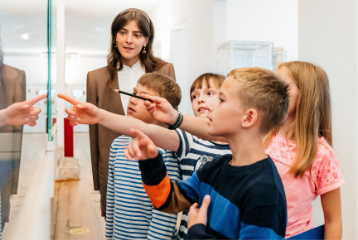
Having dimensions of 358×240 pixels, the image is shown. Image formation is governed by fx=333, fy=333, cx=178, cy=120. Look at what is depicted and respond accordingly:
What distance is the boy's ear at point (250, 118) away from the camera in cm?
78

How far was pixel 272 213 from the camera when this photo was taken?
67 cm

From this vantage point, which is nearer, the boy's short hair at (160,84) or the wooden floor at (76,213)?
the boy's short hair at (160,84)

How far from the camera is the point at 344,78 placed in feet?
6.29

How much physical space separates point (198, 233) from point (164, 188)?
0.48 ft

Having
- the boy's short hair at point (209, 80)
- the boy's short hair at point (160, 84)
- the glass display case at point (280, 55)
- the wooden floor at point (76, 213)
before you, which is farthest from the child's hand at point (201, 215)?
the glass display case at point (280, 55)

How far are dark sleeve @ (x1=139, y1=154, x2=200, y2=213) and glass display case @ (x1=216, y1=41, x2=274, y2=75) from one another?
320 cm

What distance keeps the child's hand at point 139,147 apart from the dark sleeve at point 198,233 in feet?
0.61

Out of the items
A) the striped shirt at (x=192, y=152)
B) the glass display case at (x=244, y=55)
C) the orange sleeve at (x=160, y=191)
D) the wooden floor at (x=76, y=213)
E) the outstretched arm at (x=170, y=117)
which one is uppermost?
the glass display case at (x=244, y=55)

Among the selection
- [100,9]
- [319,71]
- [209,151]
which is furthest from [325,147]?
[100,9]

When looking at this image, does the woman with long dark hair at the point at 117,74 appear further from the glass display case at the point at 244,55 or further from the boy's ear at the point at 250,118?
the glass display case at the point at 244,55

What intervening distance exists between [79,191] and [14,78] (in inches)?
150

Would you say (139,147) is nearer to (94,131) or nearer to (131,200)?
(131,200)

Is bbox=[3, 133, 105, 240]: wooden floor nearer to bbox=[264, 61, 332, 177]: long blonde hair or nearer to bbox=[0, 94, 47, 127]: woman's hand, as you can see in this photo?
Answer: bbox=[264, 61, 332, 177]: long blonde hair

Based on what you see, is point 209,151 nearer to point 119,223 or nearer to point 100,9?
point 119,223
